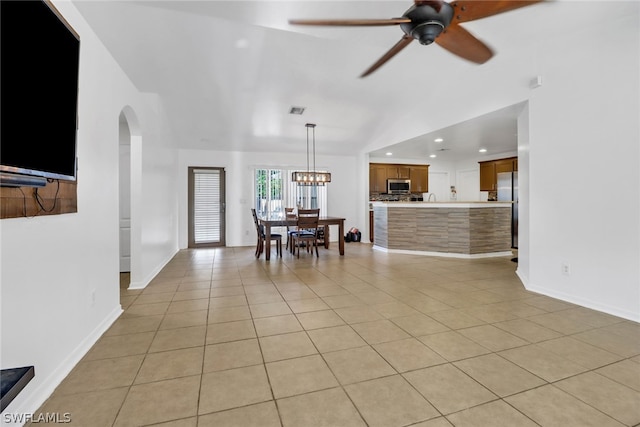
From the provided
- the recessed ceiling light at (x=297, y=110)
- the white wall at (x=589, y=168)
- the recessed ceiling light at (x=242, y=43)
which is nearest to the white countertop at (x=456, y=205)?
the white wall at (x=589, y=168)

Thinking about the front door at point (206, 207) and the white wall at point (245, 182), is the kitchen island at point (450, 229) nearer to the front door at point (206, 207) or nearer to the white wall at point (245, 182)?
the white wall at point (245, 182)

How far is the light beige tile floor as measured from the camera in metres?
1.53

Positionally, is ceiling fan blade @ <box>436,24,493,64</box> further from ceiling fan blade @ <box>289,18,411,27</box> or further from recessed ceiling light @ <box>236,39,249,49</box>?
recessed ceiling light @ <box>236,39,249,49</box>

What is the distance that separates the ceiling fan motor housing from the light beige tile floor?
2102 mm

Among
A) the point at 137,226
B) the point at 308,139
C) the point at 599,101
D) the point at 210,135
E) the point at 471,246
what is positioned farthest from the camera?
the point at 308,139

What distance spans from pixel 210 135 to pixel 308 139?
205cm

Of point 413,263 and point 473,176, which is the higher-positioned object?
point 473,176

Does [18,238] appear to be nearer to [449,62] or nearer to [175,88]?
A: [175,88]

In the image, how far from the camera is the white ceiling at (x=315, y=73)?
257 centimetres

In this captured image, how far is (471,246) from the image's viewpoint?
554 cm

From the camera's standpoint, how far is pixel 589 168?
2.98 metres

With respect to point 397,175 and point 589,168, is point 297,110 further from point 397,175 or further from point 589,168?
point 397,175

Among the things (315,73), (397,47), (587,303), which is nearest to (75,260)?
(397,47)

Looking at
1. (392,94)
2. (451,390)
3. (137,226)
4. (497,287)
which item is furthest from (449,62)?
(137,226)
